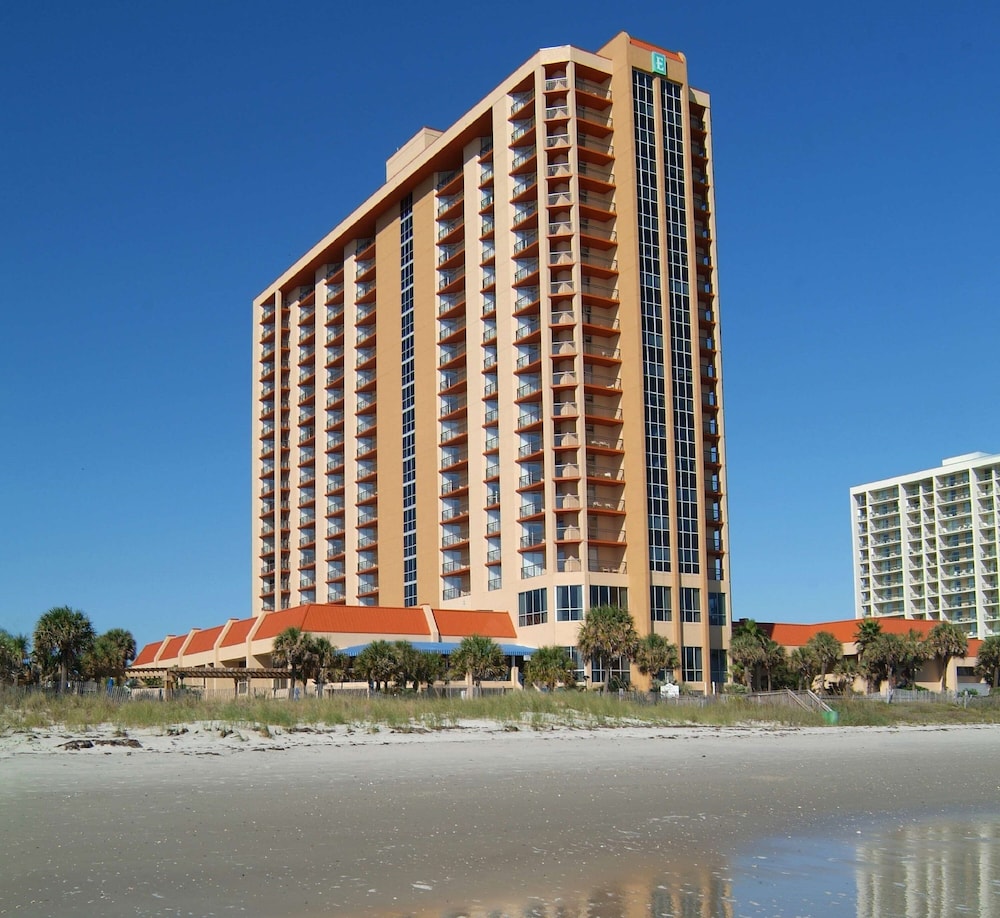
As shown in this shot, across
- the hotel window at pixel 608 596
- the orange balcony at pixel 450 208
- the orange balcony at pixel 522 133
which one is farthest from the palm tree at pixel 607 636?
the orange balcony at pixel 450 208

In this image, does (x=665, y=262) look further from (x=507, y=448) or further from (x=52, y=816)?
(x=52, y=816)

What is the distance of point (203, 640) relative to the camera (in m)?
99.8

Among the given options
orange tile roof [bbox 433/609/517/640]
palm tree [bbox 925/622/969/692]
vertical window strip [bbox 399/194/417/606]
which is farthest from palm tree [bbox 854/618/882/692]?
vertical window strip [bbox 399/194/417/606]

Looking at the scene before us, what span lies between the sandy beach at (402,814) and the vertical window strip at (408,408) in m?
62.0

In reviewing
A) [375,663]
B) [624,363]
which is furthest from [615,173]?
[375,663]

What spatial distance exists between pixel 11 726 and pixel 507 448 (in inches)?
2230

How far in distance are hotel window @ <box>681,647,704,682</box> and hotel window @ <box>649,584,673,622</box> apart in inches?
112

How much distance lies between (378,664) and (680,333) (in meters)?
37.2

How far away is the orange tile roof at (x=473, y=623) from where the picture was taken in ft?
269

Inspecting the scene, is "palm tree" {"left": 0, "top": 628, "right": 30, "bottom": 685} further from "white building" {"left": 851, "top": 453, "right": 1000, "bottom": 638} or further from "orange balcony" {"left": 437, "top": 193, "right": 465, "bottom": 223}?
"white building" {"left": 851, "top": 453, "right": 1000, "bottom": 638}

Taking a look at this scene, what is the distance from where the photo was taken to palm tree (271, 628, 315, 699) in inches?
2579

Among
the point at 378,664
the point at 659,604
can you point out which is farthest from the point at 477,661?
the point at 659,604

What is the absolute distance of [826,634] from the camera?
83438 millimetres

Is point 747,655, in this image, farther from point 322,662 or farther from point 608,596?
point 322,662
